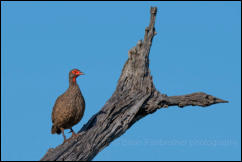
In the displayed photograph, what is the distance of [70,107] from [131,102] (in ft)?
4.29

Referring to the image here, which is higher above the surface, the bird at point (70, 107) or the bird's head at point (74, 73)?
the bird's head at point (74, 73)

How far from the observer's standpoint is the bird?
9195 millimetres

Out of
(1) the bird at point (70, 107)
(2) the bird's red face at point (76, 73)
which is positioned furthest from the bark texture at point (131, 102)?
(2) the bird's red face at point (76, 73)

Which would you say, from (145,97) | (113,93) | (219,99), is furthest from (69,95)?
(219,99)

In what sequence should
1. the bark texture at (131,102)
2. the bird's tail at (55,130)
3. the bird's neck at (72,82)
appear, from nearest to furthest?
1. the bark texture at (131,102)
2. the bird's neck at (72,82)
3. the bird's tail at (55,130)

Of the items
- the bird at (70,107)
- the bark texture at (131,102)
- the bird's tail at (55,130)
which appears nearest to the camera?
the bark texture at (131,102)

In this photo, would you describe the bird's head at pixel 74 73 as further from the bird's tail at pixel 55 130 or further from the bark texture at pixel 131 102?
the bird's tail at pixel 55 130

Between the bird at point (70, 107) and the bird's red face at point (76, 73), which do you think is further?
the bird's red face at point (76, 73)

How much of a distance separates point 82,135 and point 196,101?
268 cm

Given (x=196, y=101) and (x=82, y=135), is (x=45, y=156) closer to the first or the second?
(x=82, y=135)

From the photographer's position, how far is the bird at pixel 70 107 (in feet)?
30.2

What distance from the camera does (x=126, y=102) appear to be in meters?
9.34

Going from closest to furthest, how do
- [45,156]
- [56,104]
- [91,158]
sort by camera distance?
[45,156] → [91,158] → [56,104]

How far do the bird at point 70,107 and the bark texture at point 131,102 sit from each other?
0.31m
